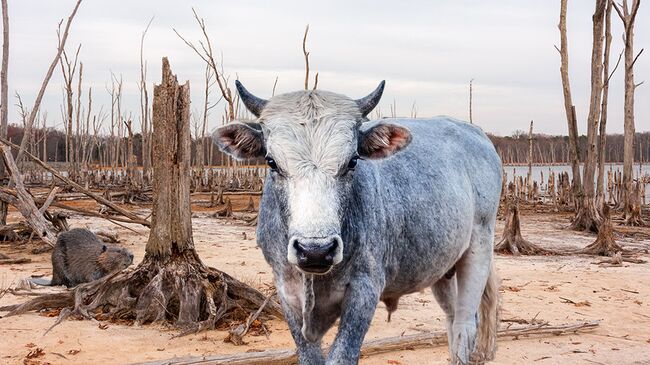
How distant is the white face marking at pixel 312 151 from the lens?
263 centimetres

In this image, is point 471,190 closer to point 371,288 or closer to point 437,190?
point 437,190

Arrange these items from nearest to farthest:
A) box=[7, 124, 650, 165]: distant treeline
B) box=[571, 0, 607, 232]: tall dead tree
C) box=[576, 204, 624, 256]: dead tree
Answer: box=[576, 204, 624, 256]: dead tree
box=[571, 0, 607, 232]: tall dead tree
box=[7, 124, 650, 165]: distant treeline

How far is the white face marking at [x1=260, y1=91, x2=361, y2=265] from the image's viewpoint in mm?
2627

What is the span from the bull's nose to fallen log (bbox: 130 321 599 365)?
2.62 metres

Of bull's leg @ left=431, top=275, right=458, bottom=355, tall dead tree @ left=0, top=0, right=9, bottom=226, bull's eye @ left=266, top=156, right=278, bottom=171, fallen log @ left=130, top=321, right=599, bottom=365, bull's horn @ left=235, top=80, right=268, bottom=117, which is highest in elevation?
tall dead tree @ left=0, top=0, right=9, bottom=226

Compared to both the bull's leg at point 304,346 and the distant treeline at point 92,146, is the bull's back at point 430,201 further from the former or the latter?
the distant treeline at point 92,146

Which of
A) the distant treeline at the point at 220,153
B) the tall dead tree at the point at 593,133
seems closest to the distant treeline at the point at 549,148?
the distant treeline at the point at 220,153

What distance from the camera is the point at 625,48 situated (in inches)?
685

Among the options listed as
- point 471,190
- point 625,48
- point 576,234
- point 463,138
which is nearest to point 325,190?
point 471,190

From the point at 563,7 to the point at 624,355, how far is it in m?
12.0

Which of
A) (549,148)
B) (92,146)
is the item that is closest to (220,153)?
(92,146)

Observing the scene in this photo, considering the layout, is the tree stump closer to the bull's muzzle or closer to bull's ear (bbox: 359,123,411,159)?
bull's ear (bbox: 359,123,411,159)

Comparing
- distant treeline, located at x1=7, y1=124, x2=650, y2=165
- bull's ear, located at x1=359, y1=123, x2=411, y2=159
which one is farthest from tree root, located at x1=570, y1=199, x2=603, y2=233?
distant treeline, located at x1=7, y1=124, x2=650, y2=165

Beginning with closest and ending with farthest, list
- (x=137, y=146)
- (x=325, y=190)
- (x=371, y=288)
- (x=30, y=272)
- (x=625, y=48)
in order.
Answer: (x=325, y=190)
(x=371, y=288)
(x=30, y=272)
(x=625, y=48)
(x=137, y=146)
